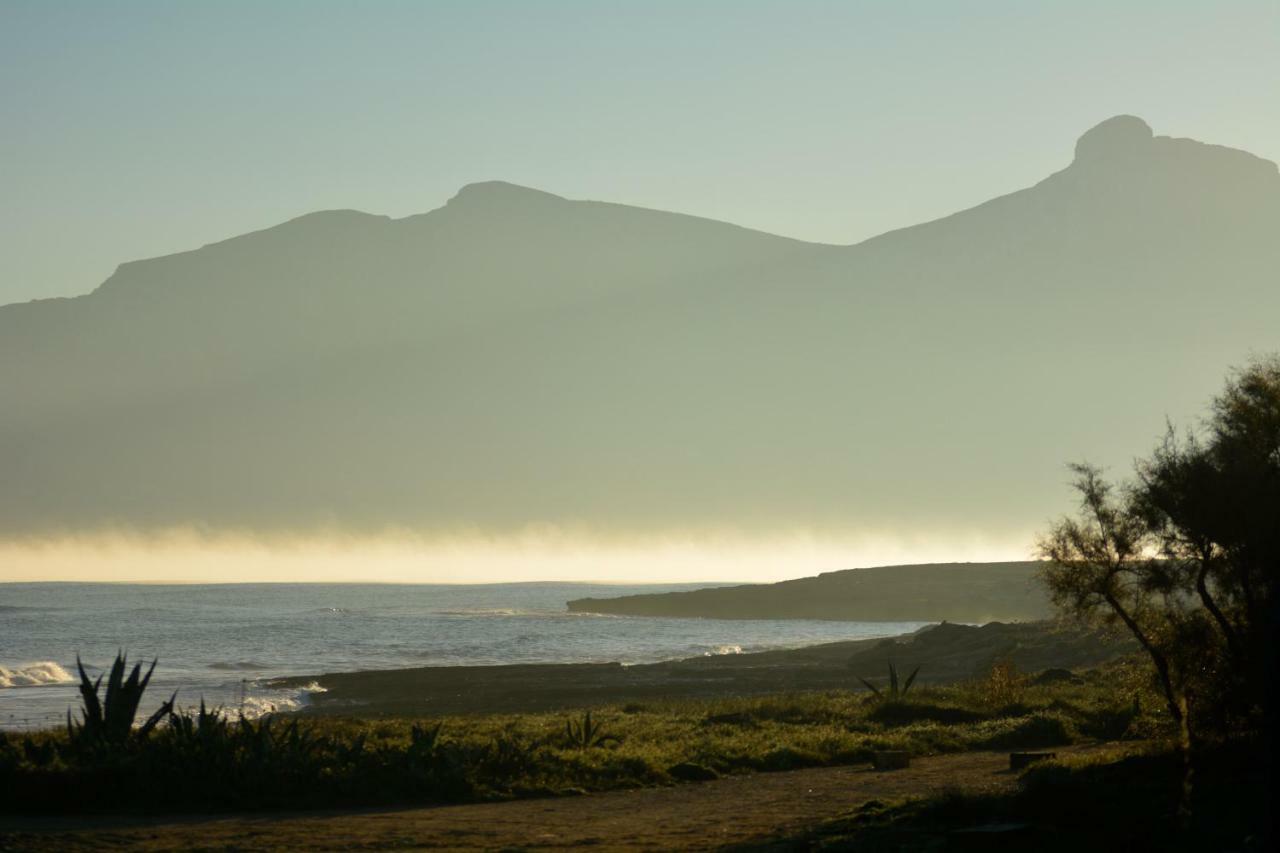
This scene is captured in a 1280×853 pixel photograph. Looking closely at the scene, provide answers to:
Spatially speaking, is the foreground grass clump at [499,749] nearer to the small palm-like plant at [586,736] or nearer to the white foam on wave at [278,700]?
the small palm-like plant at [586,736]

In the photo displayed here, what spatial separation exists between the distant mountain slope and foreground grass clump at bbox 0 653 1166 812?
97.9m

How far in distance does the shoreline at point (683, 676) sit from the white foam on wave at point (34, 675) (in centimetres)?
1021

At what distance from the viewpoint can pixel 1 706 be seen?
44312mm

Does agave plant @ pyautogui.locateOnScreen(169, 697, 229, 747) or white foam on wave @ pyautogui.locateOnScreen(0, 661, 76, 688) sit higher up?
agave plant @ pyautogui.locateOnScreen(169, 697, 229, 747)

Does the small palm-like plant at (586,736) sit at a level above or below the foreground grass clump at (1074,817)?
above

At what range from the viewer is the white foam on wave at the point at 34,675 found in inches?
2243

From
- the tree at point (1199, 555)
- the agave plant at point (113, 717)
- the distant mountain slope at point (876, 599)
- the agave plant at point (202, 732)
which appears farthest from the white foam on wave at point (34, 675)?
the distant mountain slope at point (876, 599)

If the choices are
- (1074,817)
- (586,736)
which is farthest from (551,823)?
(586,736)

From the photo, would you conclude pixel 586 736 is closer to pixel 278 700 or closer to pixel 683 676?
pixel 278 700

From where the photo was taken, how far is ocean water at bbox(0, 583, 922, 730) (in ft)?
165

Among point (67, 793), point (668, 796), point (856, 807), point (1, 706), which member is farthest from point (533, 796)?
point (1, 706)

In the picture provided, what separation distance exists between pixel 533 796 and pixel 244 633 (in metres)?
79.5

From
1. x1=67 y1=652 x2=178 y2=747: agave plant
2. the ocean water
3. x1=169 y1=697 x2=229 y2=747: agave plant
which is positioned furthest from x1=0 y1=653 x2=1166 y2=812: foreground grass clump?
the ocean water

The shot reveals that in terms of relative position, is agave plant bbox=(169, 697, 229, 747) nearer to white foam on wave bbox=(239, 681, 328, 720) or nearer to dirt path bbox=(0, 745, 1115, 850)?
dirt path bbox=(0, 745, 1115, 850)
